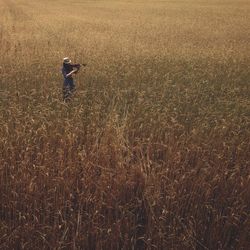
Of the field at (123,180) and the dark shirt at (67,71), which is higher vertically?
the dark shirt at (67,71)

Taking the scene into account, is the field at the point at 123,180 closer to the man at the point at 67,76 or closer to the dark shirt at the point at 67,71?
the man at the point at 67,76

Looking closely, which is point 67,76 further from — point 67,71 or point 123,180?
point 123,180

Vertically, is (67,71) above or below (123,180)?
above

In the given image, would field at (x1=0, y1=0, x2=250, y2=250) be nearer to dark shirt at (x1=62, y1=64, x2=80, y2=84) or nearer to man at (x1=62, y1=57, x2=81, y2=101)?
man at (x1=62, y1=57, x2=81, y2=101)

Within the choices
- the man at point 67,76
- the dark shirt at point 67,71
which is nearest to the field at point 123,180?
the man at point 67,76

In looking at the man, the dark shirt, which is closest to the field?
the man

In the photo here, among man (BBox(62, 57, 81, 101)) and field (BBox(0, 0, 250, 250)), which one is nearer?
field (BBox(0, 0, 250, 250))

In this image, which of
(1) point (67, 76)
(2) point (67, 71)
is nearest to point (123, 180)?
(1) point (67, 76)

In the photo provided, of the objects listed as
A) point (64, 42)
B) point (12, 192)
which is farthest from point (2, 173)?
point (64, 42)

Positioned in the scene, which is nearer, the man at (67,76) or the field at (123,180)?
the field at (123,180)

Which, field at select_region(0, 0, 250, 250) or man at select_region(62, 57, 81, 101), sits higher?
man at select_region(62, 57, 81, 101)

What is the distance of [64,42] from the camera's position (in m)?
11.8

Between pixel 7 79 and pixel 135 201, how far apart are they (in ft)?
14.8

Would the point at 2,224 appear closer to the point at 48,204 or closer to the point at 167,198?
the point at 48,204
